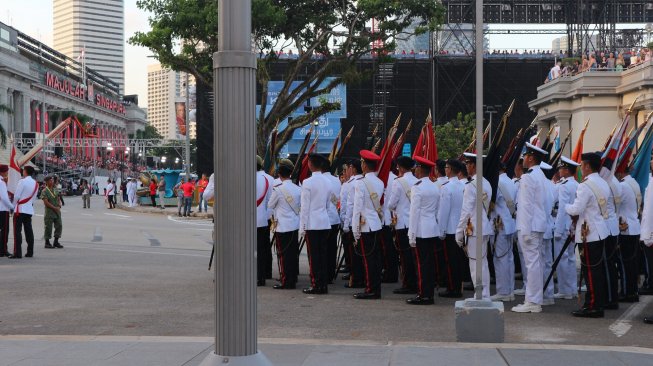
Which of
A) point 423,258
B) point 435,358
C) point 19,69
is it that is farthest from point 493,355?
point 19,69

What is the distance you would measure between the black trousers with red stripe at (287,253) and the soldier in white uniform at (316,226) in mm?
360

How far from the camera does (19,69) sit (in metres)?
90.8

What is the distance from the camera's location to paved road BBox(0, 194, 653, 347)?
29.0 ft

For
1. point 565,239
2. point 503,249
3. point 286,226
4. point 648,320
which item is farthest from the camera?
point 286,226

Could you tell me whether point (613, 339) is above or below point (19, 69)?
below

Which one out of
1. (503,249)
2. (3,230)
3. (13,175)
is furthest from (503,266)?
(13,175)

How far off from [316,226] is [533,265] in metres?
3.14

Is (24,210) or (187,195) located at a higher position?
(24,210)

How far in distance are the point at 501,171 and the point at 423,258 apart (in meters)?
1.90

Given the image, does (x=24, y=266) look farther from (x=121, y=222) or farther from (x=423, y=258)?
(x=121, y=222)

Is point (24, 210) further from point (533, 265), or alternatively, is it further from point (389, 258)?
point (533, 265)

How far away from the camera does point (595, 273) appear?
9.78 metres

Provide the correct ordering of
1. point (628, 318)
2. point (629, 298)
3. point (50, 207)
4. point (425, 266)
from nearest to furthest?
point (628, 318)
point (425, 266)
point (629, 298)
point (50, 207)

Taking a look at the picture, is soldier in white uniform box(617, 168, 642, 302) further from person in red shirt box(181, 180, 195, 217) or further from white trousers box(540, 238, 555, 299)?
person in red shirt box(181, 180, 195, 217)
